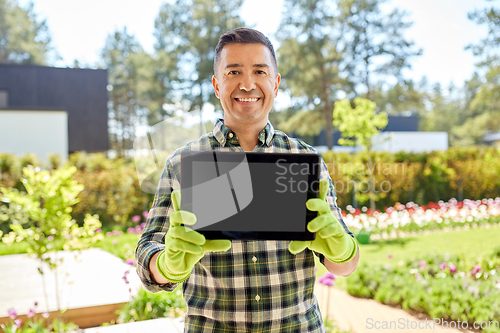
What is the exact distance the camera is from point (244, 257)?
1.06 m

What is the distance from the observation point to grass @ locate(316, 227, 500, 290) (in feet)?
14.3

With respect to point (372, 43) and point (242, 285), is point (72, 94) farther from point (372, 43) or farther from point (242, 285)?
point (242, 285)

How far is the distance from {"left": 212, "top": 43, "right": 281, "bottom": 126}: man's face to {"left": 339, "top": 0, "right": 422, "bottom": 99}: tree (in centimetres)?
1307

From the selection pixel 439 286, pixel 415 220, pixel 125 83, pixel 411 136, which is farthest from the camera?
pixel 411 136

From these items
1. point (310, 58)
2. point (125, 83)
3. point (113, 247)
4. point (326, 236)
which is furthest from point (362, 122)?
point (125, 83)

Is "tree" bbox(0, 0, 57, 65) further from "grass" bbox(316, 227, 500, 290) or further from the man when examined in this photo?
the man

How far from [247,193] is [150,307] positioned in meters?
2.10

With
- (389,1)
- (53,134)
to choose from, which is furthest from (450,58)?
(53,134)

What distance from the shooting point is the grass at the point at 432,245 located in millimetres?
4352

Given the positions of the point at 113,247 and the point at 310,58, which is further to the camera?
the point at 310,58

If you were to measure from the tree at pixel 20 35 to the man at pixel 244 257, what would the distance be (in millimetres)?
21245

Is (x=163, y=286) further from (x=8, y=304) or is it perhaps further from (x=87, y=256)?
(x=87, y=256)

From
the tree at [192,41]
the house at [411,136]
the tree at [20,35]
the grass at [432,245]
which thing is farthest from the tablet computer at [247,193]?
the tree at [20,35]

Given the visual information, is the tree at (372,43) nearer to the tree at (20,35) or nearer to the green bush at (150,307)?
the green bush at (150,307)
